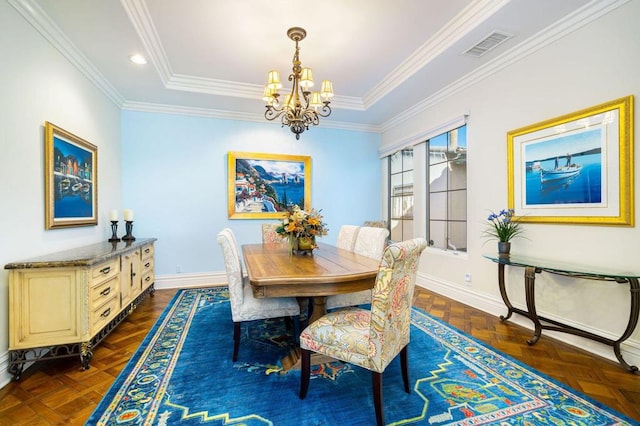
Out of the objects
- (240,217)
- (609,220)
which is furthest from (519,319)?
(240,217)

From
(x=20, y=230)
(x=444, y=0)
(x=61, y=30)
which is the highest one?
(x=444, y=0)

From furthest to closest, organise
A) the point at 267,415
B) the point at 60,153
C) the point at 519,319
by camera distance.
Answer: the point at 519,319
the point at 60,153
the point at 267,415

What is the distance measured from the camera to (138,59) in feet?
9.88

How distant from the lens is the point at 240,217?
461 centimetres

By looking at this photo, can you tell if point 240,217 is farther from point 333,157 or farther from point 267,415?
point 267,415

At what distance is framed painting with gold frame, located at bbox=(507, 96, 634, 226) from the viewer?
2133 mm

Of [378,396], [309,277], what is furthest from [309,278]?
[378,396]

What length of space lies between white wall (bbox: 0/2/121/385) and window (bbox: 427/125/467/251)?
424cm

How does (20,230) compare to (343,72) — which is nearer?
(20,230)

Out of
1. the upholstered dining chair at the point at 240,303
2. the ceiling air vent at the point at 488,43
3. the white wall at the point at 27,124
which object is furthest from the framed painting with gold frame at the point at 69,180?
the ceiling air vent at the point at 488,43

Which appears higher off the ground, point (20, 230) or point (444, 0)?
point (444, 0)

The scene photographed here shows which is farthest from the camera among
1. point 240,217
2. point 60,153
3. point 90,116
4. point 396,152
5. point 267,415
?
point 396,152

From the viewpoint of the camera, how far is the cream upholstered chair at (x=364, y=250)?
2.47 meters

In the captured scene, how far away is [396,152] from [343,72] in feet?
5.84
